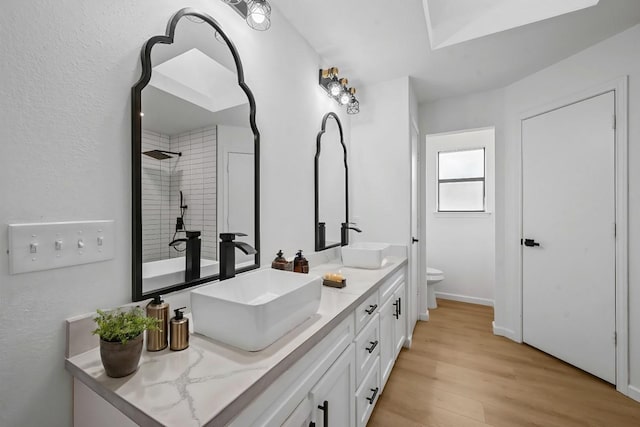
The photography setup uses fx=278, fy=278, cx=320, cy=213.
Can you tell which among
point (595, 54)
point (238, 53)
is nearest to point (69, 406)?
point (238, 53)

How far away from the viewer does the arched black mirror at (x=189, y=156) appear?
941 mm

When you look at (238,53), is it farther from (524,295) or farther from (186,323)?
(524,295)

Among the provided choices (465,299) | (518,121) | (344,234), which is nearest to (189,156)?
(344,234)

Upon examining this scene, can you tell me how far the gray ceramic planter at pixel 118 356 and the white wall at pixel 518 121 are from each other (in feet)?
9.30

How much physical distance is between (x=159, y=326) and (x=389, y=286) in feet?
4.84

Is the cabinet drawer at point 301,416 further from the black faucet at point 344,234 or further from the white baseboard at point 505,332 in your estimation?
the white baseboard at point 505,332

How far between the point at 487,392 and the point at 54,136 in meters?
2.60

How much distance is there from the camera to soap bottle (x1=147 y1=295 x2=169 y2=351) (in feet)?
2.68

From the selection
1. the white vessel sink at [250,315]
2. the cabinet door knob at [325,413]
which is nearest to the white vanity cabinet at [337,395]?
the cabinet door knob at [325,413]

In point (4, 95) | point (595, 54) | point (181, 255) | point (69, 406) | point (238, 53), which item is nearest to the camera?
point (4, 95)

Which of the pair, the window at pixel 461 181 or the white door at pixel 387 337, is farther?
the window at pixel 461 181

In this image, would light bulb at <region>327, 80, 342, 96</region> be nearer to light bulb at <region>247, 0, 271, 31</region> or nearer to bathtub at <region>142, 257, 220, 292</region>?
light bulb at <region>247, 0, 271, 31</region>

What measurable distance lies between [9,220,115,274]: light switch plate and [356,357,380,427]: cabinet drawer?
4.06 ft

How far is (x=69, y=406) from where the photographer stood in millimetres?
768
